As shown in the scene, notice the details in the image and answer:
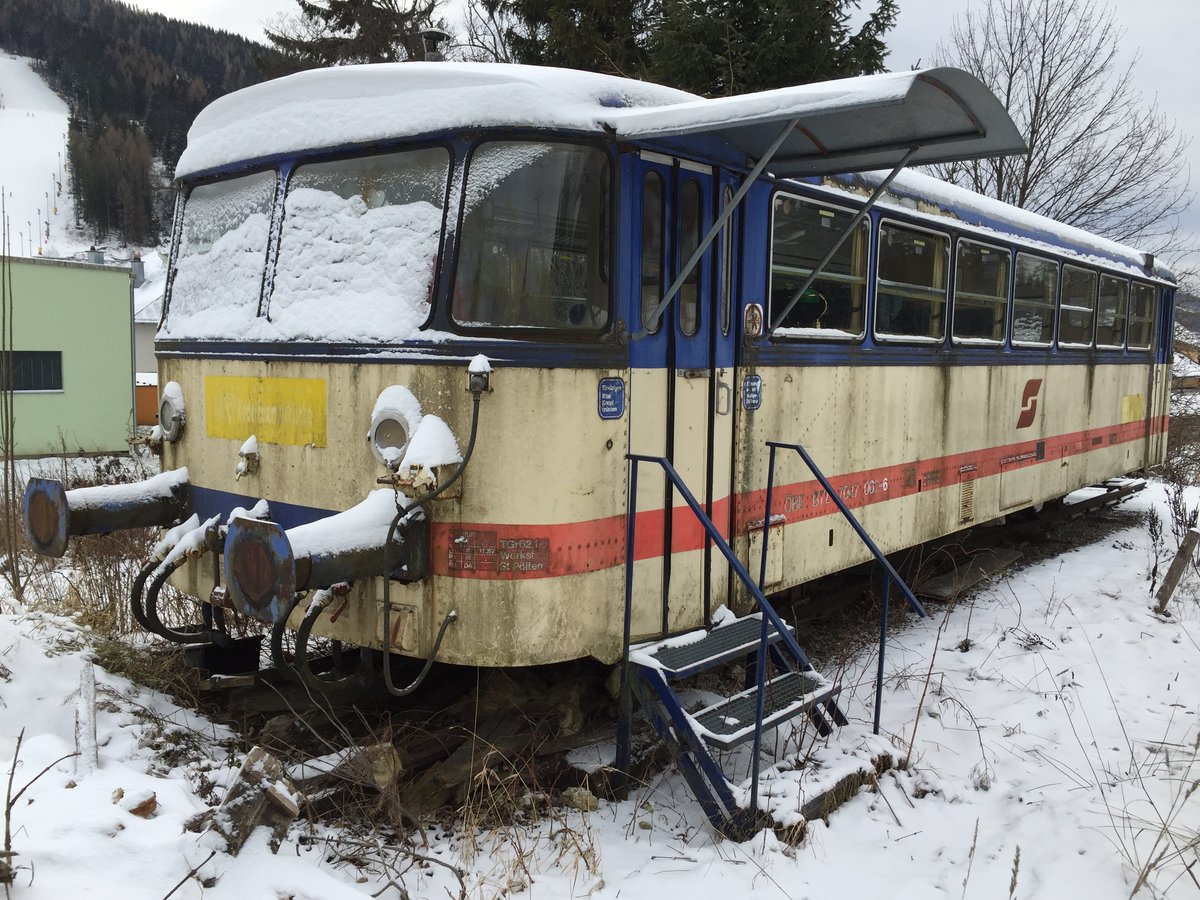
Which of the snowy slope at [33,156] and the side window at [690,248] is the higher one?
the snowy slope at [33,156]

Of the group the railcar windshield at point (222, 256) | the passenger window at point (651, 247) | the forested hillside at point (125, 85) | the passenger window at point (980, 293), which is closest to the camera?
the passenger window at point (651, 247)

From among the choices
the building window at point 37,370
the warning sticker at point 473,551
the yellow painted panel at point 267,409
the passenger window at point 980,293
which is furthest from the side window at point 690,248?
the building window at point 37,370

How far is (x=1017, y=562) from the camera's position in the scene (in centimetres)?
895

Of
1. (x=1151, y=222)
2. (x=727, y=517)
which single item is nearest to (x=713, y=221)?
(x=727, y=517)

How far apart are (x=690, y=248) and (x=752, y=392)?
0.85m

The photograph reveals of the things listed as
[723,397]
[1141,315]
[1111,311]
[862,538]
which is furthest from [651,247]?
[1141,315]

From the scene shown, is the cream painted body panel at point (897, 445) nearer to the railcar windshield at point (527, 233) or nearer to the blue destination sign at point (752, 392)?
the blue destination sign at point (752, 392)

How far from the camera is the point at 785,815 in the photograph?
3.85 meters

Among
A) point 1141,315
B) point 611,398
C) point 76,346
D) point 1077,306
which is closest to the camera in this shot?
point 611,398

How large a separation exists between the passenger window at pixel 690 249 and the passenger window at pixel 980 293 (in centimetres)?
317

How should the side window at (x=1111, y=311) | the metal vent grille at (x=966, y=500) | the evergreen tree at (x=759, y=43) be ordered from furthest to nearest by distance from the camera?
the evergreen tree at (x=759, y=43)
the side window at (x=1111, y=311)
the metal vent grille at (x=966, y=500)

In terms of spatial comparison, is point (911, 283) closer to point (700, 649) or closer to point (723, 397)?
point (723, 397)

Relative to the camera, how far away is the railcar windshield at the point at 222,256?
4.53m

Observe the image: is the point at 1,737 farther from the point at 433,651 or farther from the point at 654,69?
the point at 654,69
